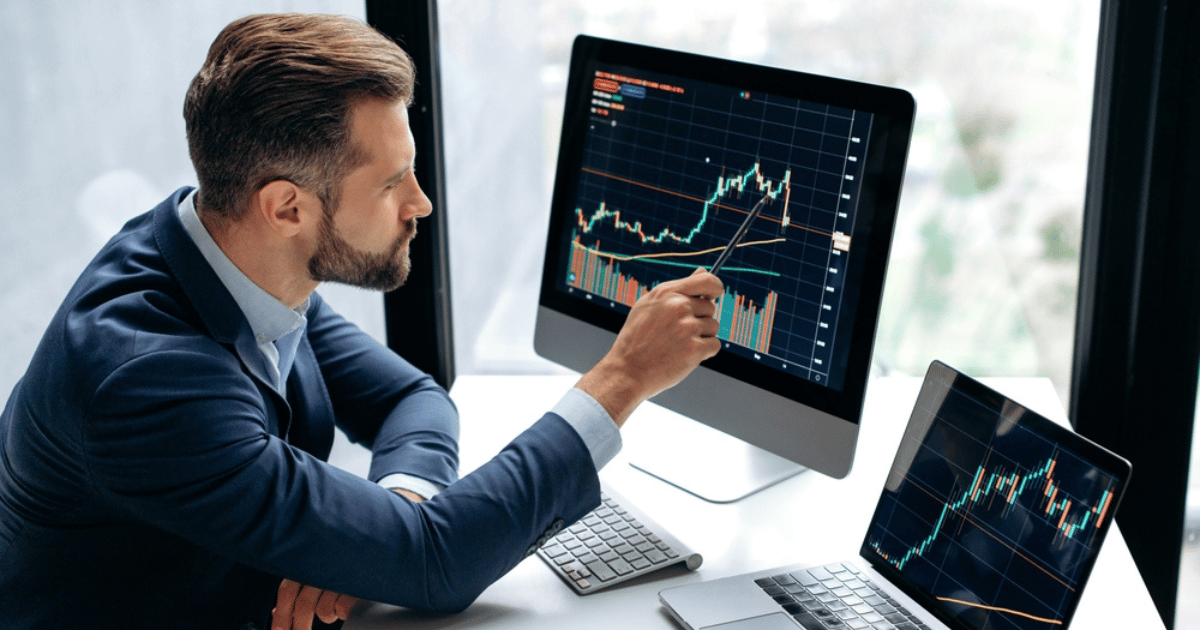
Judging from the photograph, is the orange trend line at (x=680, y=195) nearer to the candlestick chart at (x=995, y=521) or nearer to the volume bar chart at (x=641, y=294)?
the volume bar chart at (x=641, y=294)

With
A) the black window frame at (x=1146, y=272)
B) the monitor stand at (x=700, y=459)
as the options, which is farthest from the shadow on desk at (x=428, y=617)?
the black window frame at (x=1146, y=272)

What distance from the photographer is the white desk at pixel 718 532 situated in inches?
39.6

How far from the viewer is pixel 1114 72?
5.06ft

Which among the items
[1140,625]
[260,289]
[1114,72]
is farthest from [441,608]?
[1114,72]

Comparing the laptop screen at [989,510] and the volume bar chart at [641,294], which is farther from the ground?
the volume bar chart at [641,294]

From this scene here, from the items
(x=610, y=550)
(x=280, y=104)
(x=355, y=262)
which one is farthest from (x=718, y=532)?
(x=280, y=104)

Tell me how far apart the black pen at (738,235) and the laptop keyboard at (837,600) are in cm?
38

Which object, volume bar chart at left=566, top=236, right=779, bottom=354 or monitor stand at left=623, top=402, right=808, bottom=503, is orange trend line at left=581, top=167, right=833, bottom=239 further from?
monitor stand at left=623, top=402, right=808, bottom=503

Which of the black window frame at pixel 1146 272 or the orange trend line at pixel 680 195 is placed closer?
the orange trend line at pixel 680 195

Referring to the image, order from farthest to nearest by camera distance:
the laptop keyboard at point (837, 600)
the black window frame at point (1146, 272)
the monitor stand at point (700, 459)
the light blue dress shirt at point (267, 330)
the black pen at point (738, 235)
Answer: the black window frame at point (1146, 272), the monitor stand at point (700, 459), the black pen at point (738, 235), the light blue dress shirt at point (267, 330), the laptop keyboard at point (837, 600)

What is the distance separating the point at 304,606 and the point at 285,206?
0.44 m

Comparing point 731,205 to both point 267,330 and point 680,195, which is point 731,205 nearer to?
point 680,195

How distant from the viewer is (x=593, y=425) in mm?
1065

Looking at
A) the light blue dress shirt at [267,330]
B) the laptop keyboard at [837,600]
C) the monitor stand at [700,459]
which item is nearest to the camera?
the laptop keyboard at [837,600]
